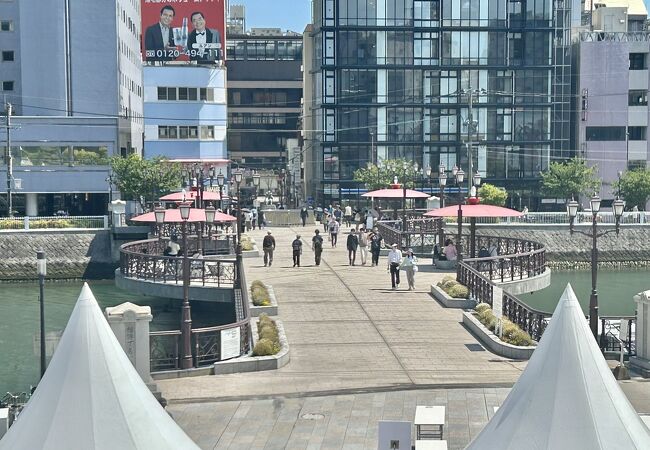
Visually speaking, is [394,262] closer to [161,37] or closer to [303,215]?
[303,215]

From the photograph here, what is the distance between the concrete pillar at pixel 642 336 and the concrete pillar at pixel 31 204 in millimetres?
54819

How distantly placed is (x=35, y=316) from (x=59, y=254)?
14.0 m

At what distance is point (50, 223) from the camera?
60.0 metres

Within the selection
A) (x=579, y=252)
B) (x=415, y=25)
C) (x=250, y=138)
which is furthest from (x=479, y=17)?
(x=250, y=138)

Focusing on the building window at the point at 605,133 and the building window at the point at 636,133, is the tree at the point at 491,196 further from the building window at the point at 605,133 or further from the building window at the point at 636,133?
the building window at the point at 636,133

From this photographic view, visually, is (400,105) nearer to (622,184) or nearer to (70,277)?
(622,184)

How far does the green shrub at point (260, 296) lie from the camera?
30.9m

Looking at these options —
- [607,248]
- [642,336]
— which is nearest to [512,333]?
[642,336]

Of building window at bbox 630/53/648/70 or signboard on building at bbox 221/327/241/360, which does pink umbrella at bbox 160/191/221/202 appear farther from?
building window at bbox 630/53/648/70

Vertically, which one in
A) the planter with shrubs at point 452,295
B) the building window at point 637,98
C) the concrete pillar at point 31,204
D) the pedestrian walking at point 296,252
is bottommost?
the planter with shrubs at point 452,295

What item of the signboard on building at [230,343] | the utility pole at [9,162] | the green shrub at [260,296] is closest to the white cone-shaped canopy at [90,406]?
the signboard on building at [230,343]

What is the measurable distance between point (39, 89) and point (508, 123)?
35852 mm

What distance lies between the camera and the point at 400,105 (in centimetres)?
8494

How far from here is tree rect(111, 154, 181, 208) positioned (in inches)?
2608
